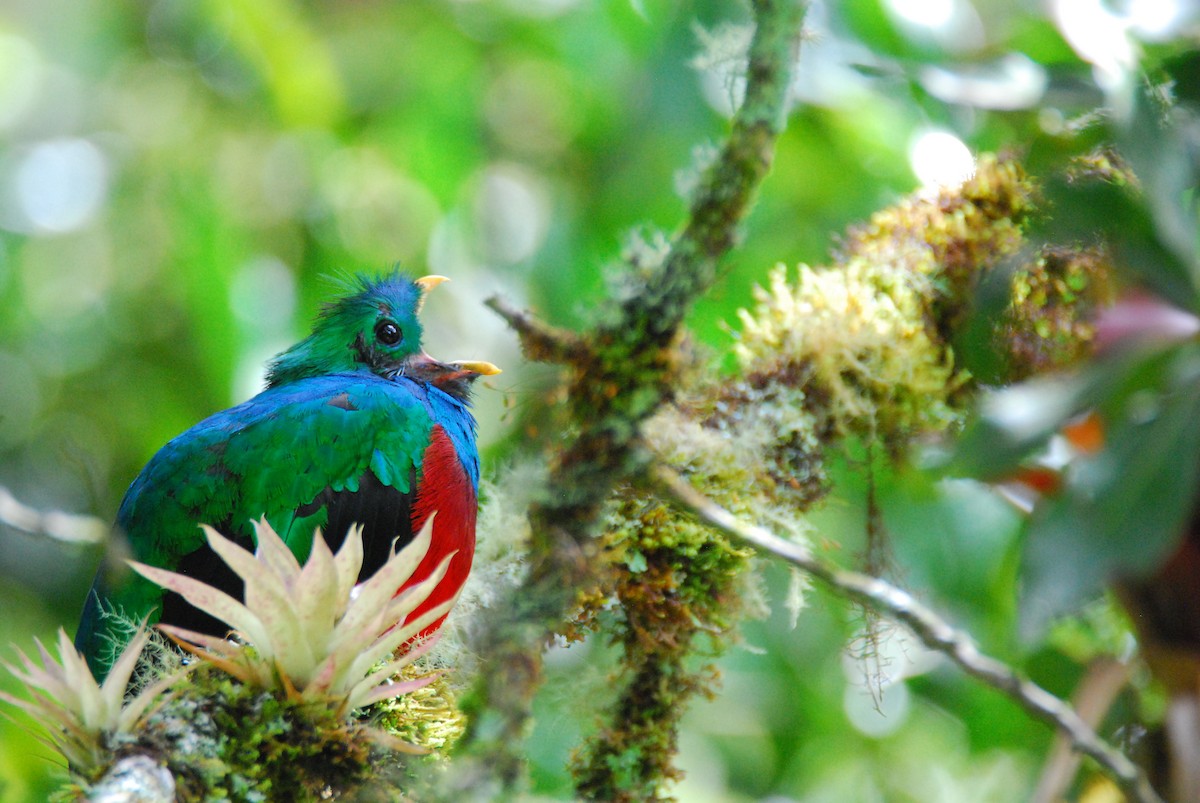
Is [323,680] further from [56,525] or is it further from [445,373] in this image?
[56,525]

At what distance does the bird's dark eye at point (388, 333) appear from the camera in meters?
3.74

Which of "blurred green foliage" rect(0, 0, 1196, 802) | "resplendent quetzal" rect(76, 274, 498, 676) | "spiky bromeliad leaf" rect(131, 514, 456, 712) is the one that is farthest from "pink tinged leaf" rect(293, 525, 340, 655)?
"blurred green foliage" rect(0, 0, 1196, 802)

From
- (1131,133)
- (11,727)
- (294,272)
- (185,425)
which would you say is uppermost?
(1131,133)

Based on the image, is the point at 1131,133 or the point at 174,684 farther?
the point at 1131,133

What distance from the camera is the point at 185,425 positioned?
5562 millimetres

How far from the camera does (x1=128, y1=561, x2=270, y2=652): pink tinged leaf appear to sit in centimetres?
196

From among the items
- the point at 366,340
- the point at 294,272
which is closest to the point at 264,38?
the point at 294,272

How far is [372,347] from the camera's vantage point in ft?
12.2

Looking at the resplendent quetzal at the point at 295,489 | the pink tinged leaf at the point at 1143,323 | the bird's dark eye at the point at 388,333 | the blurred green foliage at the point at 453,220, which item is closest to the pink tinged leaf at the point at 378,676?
the resplendent quetzal at the point at 295,489

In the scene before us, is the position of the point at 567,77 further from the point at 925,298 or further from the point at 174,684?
the point at 174,684

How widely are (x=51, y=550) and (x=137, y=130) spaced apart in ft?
7.57

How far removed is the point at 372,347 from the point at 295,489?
87 cm

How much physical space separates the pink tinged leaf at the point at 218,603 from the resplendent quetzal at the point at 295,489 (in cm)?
76

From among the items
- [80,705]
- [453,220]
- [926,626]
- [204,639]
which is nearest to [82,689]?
[80,705]
